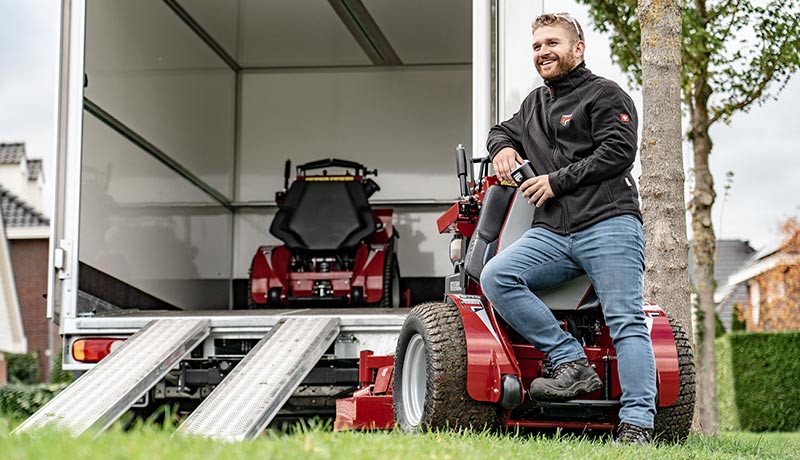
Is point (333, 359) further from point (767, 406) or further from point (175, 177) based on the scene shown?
point (767, 406)

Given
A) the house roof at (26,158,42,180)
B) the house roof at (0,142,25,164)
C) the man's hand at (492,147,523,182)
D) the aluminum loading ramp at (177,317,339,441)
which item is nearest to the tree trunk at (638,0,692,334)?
the aluminum loading ramp at (177,317,339,441)

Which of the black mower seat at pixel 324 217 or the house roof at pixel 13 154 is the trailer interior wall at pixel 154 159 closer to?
the black mower seat at pixel 324 217

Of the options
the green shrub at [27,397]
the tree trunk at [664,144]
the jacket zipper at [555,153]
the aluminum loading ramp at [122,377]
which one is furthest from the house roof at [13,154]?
the jacket zipper at [555,153]

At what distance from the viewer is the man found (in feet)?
13.2

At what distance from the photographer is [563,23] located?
4312mm

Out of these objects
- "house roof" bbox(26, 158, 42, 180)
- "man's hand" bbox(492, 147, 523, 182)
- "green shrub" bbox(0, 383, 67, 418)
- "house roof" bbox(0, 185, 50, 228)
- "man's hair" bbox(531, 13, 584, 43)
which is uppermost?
"house roof" bbox(26, 158, 42, 180)

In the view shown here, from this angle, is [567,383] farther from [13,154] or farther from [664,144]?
[13,154]

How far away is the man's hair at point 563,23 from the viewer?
14.1 ft

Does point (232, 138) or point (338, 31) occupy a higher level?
point (338, 31)

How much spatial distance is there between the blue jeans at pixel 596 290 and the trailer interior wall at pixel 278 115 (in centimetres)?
438

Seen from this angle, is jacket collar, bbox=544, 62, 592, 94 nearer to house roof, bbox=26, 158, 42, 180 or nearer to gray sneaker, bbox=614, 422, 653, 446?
gray sneaker, bbox=614, 422, 653, 446

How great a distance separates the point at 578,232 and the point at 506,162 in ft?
1.28

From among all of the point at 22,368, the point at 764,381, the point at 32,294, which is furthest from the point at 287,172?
the point at 32,294

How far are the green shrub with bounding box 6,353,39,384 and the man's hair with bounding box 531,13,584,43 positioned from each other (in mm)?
29887
